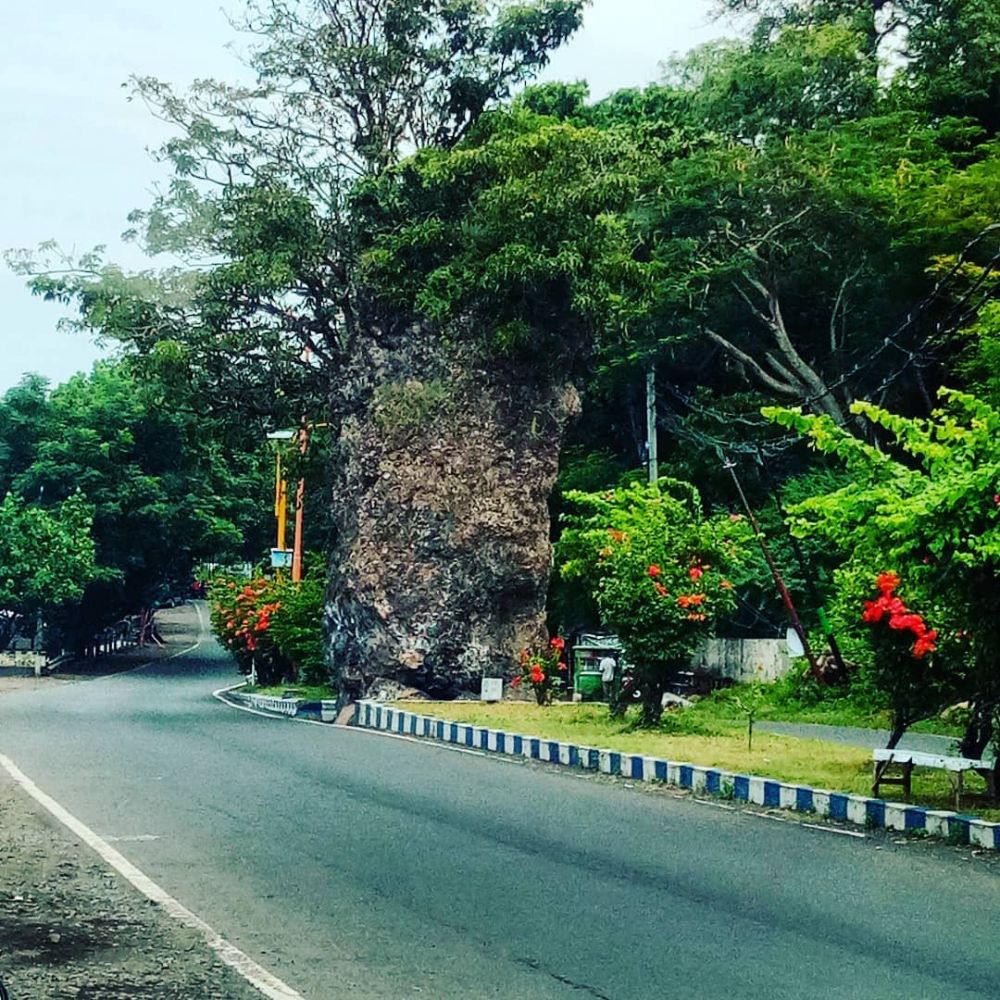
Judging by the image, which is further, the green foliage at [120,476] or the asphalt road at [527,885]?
the green foliage at [120,476]

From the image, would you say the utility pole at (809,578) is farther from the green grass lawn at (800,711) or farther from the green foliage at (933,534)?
the green foliage at (933,534)

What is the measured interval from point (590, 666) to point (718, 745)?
13609 millimetres

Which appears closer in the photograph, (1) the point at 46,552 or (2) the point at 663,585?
(2) the point at 663,585

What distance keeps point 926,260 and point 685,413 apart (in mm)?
8621

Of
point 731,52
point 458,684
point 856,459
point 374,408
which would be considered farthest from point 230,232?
point 856,459

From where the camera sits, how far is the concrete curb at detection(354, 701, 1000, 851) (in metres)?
11.5

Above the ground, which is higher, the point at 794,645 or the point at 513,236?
the point at 513,236

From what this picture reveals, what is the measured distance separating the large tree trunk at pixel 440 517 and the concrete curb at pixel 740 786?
22.3 feet

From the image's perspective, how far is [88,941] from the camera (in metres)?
7.42

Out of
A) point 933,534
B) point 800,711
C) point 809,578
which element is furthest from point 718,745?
point 809,578

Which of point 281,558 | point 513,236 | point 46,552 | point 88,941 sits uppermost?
point 513,236

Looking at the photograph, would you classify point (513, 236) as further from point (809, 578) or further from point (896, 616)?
point (896, 616)

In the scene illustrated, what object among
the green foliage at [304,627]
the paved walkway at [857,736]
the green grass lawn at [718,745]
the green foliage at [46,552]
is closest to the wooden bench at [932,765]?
the green grass lawn at [718,745]

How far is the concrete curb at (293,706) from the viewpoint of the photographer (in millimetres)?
28809
